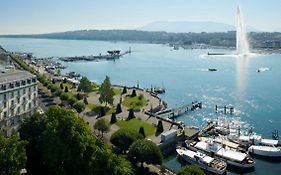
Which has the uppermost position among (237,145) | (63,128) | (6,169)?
(63,128)

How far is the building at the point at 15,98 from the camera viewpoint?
49.2 metres

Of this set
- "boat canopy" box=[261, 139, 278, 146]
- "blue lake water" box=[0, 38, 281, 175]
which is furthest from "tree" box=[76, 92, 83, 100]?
"boat canopy" box=[261, 139, 278, 146]

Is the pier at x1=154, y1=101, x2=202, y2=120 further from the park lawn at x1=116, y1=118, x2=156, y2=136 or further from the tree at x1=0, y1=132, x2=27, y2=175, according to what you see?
the tree at x1=0, y1=132, x2=27, y2=175

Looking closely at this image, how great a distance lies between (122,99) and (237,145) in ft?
98.9

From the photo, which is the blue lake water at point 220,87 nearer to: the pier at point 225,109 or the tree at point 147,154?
the pier at point 225,109

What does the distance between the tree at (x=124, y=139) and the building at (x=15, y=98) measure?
12.9m

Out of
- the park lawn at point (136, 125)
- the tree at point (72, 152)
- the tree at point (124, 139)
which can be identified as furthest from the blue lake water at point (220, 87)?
the tree at point (72, 152)

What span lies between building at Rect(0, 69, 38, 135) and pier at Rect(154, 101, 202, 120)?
89.2 feet

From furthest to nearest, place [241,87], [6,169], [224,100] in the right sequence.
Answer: [241,87], [224,100], [6,169]

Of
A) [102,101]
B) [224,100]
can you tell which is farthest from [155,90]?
[102,101]

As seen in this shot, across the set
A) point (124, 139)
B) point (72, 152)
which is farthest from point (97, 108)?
point (72, 152)

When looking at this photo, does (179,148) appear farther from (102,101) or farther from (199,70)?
(199,70)

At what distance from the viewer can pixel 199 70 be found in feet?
501

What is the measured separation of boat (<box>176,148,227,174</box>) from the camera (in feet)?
160
